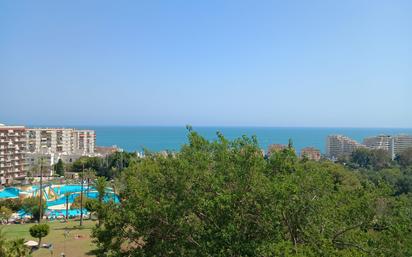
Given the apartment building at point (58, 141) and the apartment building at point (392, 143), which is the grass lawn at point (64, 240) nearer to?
the apartment building at point (58, 141)

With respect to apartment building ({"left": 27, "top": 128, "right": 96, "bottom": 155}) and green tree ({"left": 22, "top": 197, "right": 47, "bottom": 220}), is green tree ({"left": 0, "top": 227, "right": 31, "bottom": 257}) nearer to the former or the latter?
green tree ({"left": 22, "top": 197, "right": 47, "bottom": 220})

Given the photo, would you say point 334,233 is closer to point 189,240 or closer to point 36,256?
point 189,240

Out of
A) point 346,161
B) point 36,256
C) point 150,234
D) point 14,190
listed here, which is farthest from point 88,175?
point 346,161

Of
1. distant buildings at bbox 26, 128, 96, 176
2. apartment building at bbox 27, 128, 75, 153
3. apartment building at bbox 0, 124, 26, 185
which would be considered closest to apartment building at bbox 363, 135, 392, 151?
distant buildings at bbox 26, 128, 96, 176

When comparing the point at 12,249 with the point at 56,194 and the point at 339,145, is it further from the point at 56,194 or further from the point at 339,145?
the point at 339,145

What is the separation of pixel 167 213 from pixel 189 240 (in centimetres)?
73

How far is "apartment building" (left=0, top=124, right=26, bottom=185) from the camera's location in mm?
57656

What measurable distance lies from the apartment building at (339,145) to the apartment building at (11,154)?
7341 cm

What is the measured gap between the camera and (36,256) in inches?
672

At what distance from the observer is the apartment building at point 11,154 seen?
189ft

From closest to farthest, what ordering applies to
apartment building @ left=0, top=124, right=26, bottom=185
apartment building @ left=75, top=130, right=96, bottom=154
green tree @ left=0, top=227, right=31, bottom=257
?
green tree @ left=0, top=227, right=31, bottom=257, apartment building @ left=0, top=124, right=26, bottom=185, apartment building @ left=75, top=130, right=96, bottom=154

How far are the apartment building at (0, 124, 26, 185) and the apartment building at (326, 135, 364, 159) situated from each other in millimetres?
73409

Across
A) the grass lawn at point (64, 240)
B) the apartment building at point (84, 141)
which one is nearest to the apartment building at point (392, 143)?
the apartment building at point (84, 141)

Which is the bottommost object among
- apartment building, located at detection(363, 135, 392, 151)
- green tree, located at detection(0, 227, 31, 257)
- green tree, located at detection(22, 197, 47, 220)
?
green tree, located at detection(22, 197, 47, 220)
